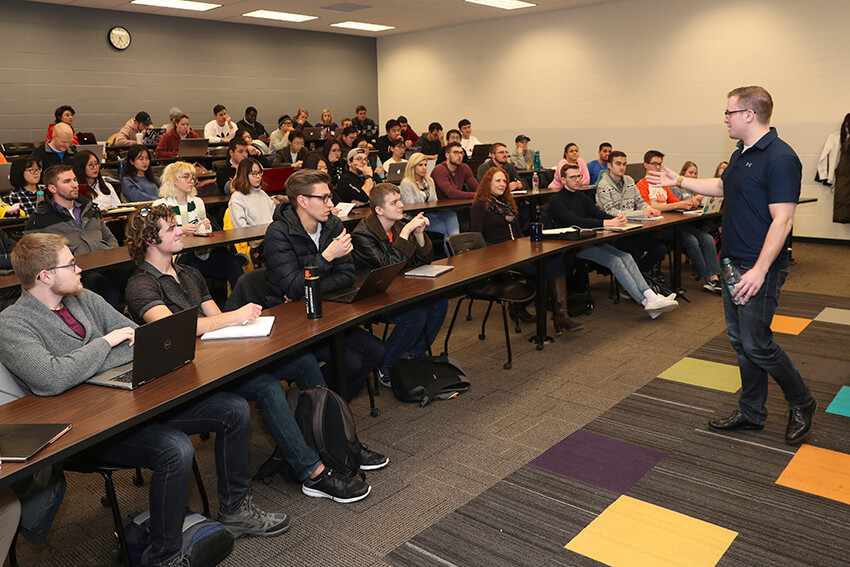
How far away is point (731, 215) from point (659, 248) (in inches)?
109

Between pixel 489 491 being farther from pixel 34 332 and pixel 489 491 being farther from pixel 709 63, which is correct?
pixel 709 63

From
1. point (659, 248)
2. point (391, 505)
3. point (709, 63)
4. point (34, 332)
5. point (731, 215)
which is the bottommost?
point (391, 505)

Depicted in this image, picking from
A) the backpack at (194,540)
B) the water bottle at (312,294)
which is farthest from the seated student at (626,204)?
the backpack at (194,540)

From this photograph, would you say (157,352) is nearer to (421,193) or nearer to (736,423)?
(736,423)

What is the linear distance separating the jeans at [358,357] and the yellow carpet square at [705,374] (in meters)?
1.68

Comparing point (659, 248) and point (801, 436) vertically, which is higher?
point (659, 248)

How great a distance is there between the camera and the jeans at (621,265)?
5012 mm

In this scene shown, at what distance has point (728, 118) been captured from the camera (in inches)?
112

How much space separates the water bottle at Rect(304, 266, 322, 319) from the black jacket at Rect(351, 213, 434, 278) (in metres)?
0.88

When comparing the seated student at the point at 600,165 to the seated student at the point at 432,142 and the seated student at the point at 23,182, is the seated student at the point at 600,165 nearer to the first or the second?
the seated student at the point at 432,142

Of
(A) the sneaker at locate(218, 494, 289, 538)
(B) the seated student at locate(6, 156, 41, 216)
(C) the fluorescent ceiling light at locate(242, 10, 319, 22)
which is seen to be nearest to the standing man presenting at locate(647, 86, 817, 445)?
(A) the sneaker at locate(218, 494, 289, 538)

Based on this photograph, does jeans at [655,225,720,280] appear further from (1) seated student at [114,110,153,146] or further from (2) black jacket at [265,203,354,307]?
(1) seated student at [114,110,153,146]

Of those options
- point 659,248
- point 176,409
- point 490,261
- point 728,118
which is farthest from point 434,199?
point 176,409

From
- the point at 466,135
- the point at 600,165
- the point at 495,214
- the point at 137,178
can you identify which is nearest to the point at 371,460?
the point at 495,214
